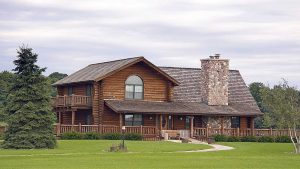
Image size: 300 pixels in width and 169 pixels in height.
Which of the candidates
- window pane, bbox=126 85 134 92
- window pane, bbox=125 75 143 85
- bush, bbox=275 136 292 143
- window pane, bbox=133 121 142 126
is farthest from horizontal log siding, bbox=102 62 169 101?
bush, bbox=275 136 292 143

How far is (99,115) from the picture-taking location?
205 feet

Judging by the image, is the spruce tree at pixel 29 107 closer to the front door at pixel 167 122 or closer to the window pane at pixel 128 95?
the window pane at pixel 128 95

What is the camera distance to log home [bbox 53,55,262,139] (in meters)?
62.0

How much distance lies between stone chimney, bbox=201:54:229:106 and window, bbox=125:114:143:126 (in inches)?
316

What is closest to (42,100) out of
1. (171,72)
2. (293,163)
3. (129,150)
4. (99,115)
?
(129,150)

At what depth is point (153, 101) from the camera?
215ft

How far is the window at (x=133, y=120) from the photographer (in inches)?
2482

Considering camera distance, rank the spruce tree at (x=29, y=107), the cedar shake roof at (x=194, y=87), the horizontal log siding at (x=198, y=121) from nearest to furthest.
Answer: the spruce tree at (x=29, y=107) < the horizontal log siding at (x=198, y=121) < the cedar shake roof at (x=194, y=87)

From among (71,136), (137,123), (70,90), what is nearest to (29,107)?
(71,136)

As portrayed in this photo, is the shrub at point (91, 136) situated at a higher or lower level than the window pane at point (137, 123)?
lower

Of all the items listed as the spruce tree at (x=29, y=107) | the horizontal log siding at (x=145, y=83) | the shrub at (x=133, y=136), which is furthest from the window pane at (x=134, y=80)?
the spruce tree at (x=29, y=107)

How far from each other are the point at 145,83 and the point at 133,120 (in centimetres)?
380

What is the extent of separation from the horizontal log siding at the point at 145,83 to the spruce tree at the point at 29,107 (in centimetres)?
1405

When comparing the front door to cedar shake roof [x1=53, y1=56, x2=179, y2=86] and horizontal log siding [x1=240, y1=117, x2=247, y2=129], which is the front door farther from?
horizontal log siding [x1=240, y1=117, x2=247, y2=129]
